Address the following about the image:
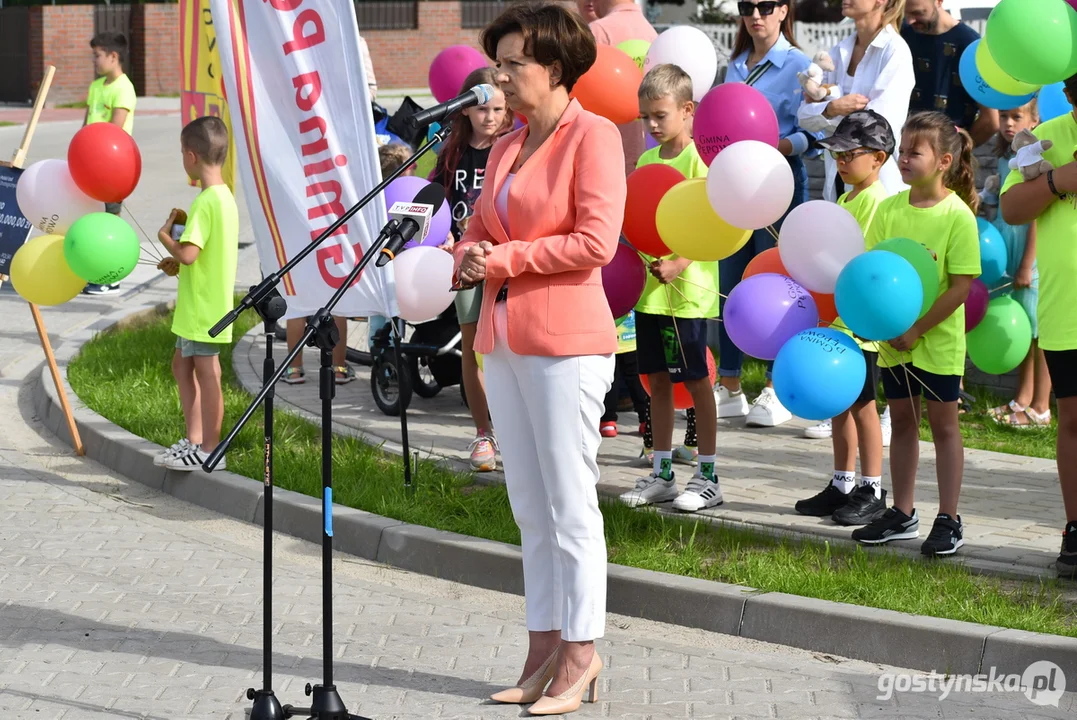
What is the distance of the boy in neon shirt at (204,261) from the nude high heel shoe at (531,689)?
10.1 feet

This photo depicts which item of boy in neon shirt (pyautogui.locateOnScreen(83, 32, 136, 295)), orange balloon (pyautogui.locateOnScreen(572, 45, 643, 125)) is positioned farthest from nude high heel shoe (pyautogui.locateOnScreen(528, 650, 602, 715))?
boy in neon shirt (pyautogui.locateOnScreen(83, 32, 136, 295))

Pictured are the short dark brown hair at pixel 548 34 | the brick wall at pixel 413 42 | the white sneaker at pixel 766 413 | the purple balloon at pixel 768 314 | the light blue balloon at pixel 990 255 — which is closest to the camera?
the short dark brown hair at pixel 548 34

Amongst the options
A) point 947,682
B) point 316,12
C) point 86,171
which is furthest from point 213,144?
point 947,682

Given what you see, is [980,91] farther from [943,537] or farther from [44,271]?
[44,271]

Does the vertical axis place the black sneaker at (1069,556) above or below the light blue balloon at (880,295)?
below

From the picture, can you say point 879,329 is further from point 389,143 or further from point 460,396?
point 389,143

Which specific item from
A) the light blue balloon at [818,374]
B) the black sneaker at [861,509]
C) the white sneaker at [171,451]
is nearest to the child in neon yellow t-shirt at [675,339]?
the black sneaker at [861,509]

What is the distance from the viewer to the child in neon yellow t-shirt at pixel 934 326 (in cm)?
574

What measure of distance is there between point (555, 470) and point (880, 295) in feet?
5.18

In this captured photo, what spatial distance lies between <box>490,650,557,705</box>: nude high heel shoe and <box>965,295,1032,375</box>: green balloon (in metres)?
2.87

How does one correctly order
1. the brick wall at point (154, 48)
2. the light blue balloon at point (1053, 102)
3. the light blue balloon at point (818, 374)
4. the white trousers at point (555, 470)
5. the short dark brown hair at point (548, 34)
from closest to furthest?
1. the short dark brown hair at point (548, 34)
2. the white trousers at point (555, 470)
3. the light blue balloon at point (818, 374)
4. the light blue balloon at point (1053, 102)
5. the brick wall at point (154, 48)

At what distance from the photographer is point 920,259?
5.52 meters

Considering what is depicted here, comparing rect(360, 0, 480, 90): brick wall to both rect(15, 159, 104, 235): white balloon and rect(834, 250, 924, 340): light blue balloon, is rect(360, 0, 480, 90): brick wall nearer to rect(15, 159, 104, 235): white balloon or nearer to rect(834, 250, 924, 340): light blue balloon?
rect(15, 159, 104, 235): white balloon

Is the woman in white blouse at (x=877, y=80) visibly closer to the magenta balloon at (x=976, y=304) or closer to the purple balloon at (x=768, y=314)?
the magenta balloon at (x=976, y=304)
